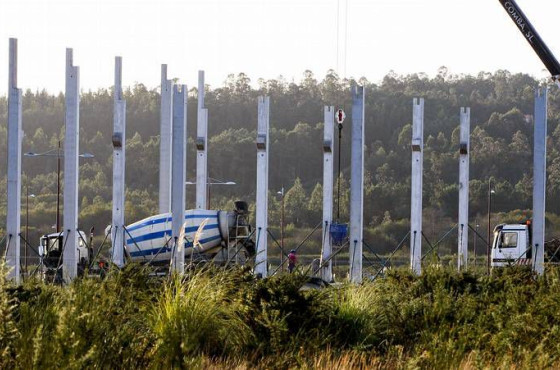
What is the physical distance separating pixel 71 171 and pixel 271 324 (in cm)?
1356

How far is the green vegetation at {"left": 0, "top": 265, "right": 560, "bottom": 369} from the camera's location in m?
13.1

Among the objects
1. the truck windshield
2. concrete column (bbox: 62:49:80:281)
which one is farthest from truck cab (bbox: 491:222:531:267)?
concrete column (bbox: 62:49:80:281)

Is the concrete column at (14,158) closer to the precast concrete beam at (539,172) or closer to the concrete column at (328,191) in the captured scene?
the concrete column at (328,191)

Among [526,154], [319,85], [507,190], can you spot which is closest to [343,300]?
[507,190]

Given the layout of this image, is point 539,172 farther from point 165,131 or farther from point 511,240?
point 511,240

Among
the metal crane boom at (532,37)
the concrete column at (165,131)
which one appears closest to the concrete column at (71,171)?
the concrete column at (165,131)

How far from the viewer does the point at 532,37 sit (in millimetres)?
35281

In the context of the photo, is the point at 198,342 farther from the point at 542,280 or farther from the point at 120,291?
the point at 542,280

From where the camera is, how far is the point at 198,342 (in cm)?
1599

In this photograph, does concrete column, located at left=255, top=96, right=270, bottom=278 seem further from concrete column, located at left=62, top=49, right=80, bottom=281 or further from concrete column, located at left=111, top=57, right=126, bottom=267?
concrete column, located at left=62, top=49, right=80, bottom=281

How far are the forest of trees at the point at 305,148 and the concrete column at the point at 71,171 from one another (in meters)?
63.9

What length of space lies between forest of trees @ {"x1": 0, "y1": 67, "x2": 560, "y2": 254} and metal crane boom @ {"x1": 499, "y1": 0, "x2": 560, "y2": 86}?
200ft

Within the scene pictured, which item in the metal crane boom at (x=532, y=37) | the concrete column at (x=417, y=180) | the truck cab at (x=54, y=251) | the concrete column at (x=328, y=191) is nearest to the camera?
the concrete column at (x=328, y=191)

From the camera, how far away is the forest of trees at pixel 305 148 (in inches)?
4422
